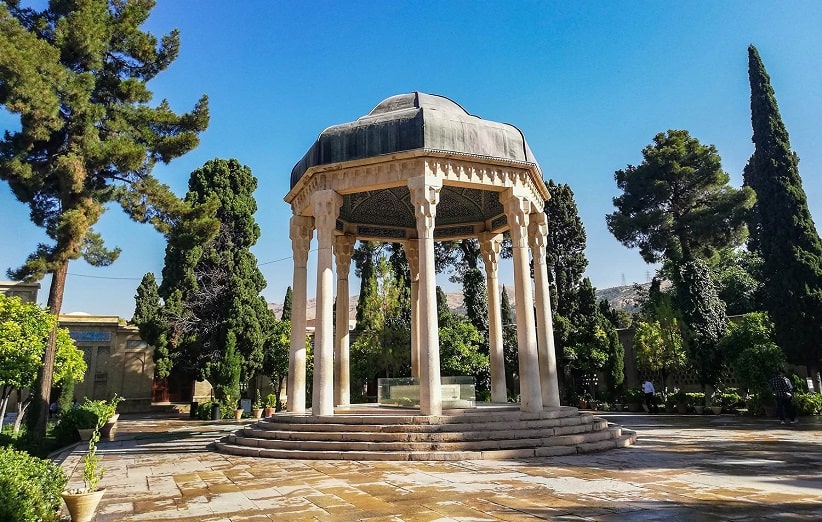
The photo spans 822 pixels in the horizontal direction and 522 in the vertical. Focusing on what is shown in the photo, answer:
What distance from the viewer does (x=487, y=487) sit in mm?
7000

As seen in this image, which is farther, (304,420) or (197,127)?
(197,127)

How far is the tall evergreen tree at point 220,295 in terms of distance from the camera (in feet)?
88.0

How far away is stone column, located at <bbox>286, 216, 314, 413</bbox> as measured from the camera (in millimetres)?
13055

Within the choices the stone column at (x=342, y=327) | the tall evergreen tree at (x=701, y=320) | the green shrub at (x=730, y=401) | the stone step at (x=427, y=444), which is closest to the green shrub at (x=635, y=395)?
the tall evergreen tree at (x=701, y=320)

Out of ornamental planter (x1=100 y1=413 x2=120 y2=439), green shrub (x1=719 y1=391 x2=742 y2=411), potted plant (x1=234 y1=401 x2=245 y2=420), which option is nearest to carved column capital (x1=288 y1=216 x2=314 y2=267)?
ornamental planter (x1=100 y1=413 x2=120 y2=439)

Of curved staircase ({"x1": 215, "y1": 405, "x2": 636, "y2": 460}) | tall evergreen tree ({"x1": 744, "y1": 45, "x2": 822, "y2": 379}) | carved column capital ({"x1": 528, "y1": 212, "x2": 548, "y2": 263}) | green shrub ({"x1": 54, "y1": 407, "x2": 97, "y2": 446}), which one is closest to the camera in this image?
curved staircase ({"x1": 215, "y1": 405, "x2": 636, "y2": 460})

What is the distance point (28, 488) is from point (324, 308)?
742 centimetres

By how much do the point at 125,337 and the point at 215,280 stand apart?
9.01 m

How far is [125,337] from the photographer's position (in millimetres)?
32219

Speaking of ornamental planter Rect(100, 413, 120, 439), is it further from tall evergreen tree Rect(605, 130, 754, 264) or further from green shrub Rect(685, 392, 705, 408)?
tall evergreen tree Rect(605, 130, 754, 264)

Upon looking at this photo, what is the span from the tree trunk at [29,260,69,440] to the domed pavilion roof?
30.6ft

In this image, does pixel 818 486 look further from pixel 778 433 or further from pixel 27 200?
pixel 27 200

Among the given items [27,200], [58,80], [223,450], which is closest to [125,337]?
[27,200]

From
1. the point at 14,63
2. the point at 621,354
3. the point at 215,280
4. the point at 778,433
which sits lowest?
the point at 778,433
